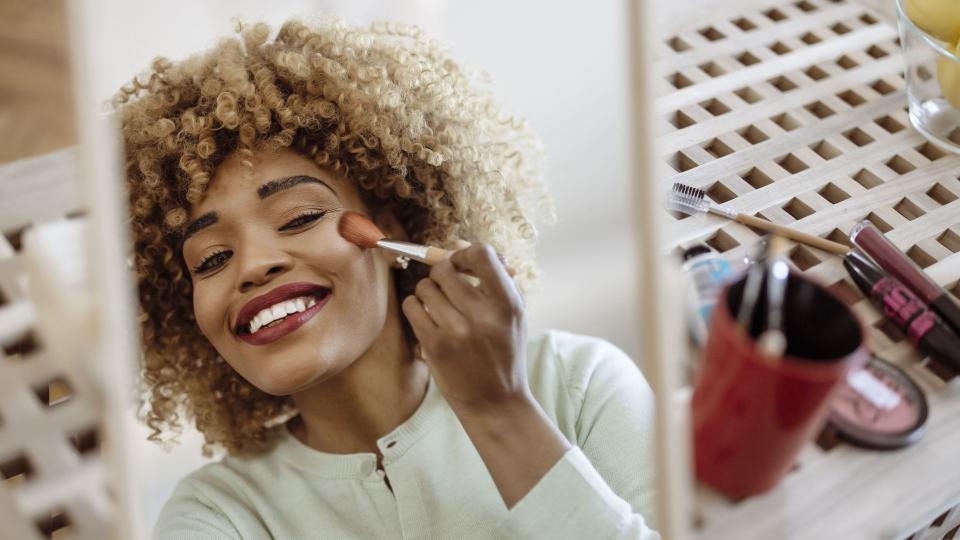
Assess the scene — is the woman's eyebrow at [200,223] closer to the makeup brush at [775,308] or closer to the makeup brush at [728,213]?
the makeup brush at [728,213]

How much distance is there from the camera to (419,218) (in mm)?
934

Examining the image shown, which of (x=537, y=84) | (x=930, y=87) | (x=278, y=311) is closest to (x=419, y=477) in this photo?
(x=278, y=311)

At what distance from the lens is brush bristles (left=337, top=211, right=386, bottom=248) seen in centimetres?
79

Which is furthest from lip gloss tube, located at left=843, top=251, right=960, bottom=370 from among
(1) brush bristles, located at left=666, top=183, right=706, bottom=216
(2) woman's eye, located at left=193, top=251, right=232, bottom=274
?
(2) woman's eye, located at left=193, top=251, right=232, bottom=274

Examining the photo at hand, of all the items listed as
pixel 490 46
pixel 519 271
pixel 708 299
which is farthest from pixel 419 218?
pixel 490 46

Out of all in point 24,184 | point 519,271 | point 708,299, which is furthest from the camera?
point 519,271

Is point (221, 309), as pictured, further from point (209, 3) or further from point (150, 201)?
point (209, 3)

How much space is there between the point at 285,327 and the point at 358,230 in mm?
91

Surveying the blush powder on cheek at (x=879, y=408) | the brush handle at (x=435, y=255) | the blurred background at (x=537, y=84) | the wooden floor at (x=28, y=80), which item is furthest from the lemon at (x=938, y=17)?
the wooden floor at (x=28, y=80)

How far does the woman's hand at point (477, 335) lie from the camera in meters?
0.67

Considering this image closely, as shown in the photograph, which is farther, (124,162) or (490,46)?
(490,46)

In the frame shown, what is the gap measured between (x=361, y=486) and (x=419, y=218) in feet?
0.79

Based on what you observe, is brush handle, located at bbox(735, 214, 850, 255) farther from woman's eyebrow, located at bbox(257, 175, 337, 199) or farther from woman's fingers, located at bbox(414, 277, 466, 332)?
woman's eyebrow, located at bbox(257, 175, 337, 199)

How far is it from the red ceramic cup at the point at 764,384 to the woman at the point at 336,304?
0.60 ft
